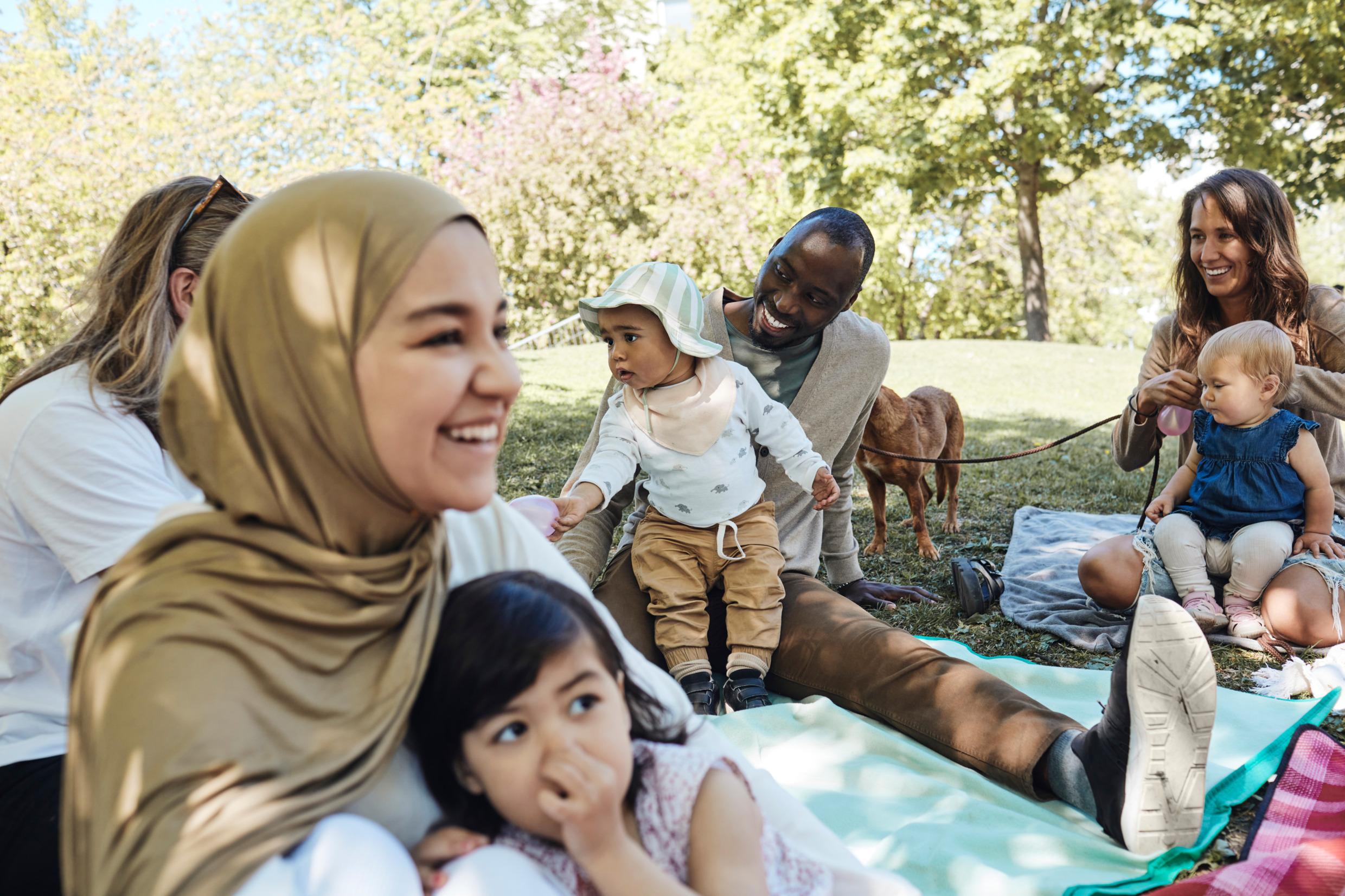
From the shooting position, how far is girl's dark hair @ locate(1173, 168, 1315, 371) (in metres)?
4.32

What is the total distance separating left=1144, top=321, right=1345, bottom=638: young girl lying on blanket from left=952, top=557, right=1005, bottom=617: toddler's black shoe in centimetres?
74

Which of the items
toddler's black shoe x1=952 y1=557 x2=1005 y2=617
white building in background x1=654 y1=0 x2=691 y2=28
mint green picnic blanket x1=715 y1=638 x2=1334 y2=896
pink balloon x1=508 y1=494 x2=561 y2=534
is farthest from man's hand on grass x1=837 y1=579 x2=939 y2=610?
white building in background x1=654 y1=0 x2=691 y2=28

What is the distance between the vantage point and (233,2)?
2252 cm

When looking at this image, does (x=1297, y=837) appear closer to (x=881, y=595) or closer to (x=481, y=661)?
(x=481, y=661)

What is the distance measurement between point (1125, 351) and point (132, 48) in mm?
18784

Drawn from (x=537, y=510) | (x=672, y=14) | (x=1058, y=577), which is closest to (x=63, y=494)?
(x=537, y=510)

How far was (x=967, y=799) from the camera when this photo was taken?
9.41ft

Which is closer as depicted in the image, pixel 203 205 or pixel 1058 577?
pixel 203 205

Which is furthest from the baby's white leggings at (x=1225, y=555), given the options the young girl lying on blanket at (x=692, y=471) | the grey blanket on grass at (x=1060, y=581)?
the young girl lying on blanket at (x=692, y=471)

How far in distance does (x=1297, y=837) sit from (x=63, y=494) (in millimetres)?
2983

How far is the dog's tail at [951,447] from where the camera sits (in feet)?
21.4

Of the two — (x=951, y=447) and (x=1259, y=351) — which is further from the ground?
(x=1259, y=351)

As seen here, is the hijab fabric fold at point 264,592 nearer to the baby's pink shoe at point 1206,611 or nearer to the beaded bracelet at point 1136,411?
the baby's pink shoe at point 1206,611

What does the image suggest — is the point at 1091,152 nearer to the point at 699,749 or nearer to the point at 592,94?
the point at 592,94
